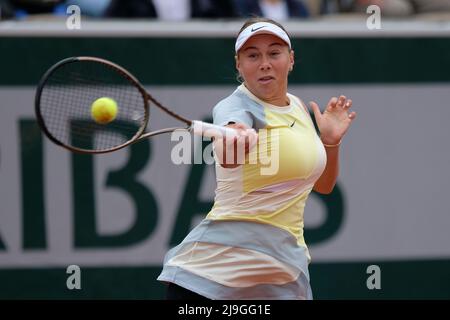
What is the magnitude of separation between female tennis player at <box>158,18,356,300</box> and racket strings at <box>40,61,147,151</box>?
3.87ft

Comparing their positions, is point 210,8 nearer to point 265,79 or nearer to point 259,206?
point 265,79

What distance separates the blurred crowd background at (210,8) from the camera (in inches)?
222

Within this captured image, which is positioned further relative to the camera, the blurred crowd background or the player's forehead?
the blurred crowd background

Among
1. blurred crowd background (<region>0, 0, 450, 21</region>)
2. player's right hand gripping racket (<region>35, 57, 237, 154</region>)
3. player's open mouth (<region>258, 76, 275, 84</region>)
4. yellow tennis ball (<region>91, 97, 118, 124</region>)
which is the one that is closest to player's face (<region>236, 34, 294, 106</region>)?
player's open mouth (<region>258, 76, 275, 84</region>)

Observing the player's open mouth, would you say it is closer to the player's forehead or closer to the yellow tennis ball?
the player's forehead

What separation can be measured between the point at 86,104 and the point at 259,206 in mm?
1980

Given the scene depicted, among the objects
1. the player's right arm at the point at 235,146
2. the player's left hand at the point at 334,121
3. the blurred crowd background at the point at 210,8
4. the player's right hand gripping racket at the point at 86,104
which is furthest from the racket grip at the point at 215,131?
the blurred crowd background at the point at 210,8

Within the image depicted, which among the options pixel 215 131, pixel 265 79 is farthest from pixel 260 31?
pixel 215 131

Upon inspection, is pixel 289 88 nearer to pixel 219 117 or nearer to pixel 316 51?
pixel 316 51

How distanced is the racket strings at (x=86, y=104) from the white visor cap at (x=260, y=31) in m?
1.15

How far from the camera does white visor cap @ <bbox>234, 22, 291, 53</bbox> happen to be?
3.37m

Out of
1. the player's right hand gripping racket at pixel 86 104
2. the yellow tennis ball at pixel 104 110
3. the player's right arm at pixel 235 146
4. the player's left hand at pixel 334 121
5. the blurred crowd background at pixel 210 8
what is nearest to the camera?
the player's right arm at pixel 235 146

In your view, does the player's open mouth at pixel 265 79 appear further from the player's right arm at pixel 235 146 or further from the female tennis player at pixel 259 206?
the player's right arm at pixel 235 146

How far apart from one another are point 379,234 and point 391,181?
286mm
